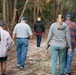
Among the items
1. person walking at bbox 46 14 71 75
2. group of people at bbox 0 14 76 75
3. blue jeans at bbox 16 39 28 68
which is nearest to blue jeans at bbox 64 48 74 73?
group of people at bbox 0 14 76 75

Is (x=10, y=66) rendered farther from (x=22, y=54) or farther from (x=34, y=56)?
(x=34, y=56)

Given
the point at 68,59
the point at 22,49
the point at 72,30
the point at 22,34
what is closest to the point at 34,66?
the point at 22,49

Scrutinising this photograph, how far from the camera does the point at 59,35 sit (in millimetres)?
8914

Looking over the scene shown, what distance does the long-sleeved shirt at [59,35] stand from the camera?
888cm

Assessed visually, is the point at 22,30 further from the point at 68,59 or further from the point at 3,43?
the point at 68,59

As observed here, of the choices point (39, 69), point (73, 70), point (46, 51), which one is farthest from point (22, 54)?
point (46, 51)

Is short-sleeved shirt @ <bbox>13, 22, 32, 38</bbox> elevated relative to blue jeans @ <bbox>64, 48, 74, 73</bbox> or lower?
elevated

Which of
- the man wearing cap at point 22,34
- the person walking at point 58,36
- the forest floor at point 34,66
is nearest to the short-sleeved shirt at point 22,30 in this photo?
the man wearing cap at point 22,34

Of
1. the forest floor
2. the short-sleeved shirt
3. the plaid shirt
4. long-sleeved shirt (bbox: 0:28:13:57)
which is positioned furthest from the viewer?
the short-sleeved shirt

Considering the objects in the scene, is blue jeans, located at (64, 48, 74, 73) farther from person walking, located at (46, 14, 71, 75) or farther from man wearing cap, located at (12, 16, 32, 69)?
man wearing cap, located at (12, 16, 32, 69)

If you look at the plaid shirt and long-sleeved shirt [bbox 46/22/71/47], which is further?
the plaid shirt

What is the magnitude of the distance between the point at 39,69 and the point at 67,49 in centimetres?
186

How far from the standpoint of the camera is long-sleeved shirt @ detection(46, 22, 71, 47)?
350 inches

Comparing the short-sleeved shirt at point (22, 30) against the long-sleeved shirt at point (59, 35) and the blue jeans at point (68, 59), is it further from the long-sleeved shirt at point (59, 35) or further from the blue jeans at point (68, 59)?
the long-sleeved shirt at point (59, 35)
